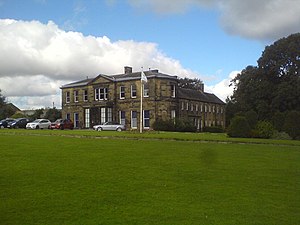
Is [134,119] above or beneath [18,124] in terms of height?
above

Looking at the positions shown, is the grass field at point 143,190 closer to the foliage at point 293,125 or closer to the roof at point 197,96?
the foliage at point 293,125

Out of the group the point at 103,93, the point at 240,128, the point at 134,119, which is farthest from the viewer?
the point at 103,93

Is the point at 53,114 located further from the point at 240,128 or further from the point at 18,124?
the point at 240,128

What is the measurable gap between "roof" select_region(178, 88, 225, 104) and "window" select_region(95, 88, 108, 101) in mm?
12556

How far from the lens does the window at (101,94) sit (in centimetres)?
6544

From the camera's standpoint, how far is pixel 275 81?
5962 centimetres

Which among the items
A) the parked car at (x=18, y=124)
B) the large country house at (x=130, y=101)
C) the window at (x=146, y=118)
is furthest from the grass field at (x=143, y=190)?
the parked car at (x=18, y=124)

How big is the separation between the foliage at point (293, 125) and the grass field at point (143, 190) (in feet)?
68.6

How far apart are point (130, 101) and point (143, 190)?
5240cm

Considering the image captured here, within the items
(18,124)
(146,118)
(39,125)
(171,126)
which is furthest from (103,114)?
(171,126)

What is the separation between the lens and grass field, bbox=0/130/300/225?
8086mm

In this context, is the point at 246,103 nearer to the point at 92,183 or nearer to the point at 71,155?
the point at 71,155

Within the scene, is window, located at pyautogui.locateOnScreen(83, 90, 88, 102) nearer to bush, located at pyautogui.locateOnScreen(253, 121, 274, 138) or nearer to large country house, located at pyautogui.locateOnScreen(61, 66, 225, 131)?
large country house, located at pyautogui.locateOnScreen(61, 66, 225, 131)

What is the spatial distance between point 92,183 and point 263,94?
50.8 m
